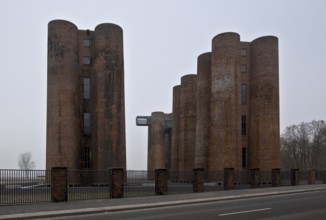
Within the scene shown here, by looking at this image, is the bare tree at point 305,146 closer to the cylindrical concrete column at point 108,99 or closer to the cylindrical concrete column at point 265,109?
the cylindrical concrete column at point 265,109

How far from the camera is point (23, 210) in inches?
666

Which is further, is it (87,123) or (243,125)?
(243,125)

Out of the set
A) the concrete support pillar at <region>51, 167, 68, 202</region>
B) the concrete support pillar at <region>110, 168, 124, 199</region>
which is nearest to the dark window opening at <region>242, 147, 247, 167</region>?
the concrete support pillar at <region>110, 168, 124, 199</region>

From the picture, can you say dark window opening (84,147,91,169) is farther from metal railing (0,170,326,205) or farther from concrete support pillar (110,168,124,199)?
concrete support pillar (110,168,124,199)

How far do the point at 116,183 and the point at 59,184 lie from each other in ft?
11.9

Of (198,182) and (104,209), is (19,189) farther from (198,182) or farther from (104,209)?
(198,182)

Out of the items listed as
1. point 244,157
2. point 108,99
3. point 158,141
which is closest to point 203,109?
point 244,157

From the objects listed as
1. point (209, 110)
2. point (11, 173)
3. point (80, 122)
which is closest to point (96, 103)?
point (80, 122)

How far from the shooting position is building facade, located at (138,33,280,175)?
150 feet

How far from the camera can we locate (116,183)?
23484 millimetres

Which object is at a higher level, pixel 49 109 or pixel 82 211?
pixel 49 109

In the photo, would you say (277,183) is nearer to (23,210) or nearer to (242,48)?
(242,48)

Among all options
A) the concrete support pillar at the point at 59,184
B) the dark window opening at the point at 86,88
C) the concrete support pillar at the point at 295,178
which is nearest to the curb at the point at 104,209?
the concrete support pillar at the point at 59,184

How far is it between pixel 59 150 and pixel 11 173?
22.4m
